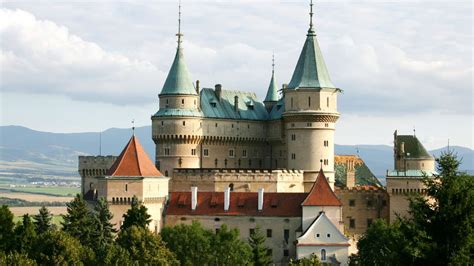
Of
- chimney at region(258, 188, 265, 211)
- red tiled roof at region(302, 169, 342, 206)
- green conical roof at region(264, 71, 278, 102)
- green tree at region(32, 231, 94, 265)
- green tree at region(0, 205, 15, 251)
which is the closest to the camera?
green tree at region(32, 231, 94, 265)

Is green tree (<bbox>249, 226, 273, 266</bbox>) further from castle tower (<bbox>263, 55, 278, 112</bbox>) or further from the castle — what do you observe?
castle tower (<bbox>263, 55, 278, 112</bbox>)

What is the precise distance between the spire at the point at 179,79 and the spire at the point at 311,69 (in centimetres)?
1214

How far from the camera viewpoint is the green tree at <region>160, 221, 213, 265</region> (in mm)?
106125

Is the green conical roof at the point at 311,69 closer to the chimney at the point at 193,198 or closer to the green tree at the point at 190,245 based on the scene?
the chimney at the point at 193,198

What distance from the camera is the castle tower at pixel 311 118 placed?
13012 centimetres

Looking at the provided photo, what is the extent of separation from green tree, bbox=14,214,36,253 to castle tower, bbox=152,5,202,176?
1213 inches

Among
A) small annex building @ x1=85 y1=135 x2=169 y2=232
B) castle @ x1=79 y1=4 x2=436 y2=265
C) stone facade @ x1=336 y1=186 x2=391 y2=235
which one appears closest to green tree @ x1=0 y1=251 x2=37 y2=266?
small annex building @ x1=85 y1=135 x2=169 y2=232

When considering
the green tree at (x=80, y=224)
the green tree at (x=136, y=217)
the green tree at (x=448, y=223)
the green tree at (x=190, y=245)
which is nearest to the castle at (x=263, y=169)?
the green tree at (x=136, y=217)

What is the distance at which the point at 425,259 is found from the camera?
2267 inches

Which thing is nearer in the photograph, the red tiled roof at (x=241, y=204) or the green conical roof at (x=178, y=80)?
the red tiled roof at (x=241, y=204)

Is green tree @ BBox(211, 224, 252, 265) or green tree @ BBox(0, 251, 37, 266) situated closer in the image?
green tree @ BBox(0, 251, 37, 266)

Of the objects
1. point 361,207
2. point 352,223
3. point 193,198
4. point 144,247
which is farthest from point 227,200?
point 144,247

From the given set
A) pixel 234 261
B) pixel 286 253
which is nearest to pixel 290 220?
pixel 286 253

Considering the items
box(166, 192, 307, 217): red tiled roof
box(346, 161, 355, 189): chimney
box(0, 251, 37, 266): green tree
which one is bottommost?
box(0, 251, 37, 266): green tree
